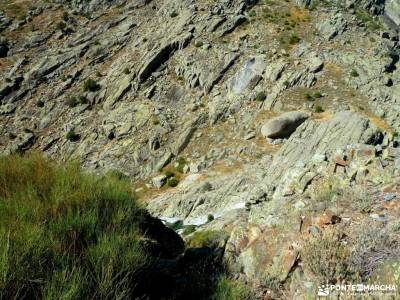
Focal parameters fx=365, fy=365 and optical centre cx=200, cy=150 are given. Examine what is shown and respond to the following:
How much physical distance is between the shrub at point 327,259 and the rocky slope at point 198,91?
525 cm

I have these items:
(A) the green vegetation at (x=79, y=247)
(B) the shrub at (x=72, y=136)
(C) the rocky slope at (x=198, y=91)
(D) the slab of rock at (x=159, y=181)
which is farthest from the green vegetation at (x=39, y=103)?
(A) the green vegetation at (x=79, y=247)

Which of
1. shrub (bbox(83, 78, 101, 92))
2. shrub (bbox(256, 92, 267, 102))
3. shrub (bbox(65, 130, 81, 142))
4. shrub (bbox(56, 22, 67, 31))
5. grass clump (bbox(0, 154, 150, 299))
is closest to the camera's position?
grass clump (bbox(0, 154, 150, 299))

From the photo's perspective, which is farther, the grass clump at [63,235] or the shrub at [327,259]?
the shrub at [327,259]

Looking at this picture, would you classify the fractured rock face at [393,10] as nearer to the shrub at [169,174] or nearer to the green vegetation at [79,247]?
the shrub at [169,174]

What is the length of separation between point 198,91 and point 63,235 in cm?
3142

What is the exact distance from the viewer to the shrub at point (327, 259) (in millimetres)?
5984

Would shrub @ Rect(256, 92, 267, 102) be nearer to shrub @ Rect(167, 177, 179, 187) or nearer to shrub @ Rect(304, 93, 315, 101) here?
shrub @ Rect(304, 93, 315, 101)

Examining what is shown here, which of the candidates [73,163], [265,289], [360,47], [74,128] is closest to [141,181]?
[74,128]

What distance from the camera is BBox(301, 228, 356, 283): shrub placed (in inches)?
236

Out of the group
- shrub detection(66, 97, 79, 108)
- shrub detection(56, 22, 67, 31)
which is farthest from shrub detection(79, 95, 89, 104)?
shrub detection(56, 22, 67, 31)

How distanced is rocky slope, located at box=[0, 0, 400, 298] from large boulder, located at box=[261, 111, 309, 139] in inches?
3.6

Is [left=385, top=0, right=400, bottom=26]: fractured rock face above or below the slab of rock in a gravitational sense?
above

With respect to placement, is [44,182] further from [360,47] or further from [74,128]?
[360,47]

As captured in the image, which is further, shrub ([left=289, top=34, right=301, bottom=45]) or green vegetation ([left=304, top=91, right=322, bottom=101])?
shrub ([left=289, top=34, right=301, bottom=45])
